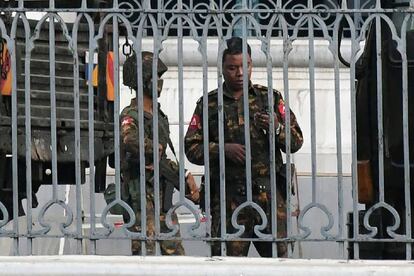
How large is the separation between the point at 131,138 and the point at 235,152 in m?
0.67

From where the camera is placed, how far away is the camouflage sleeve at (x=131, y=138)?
355 inches

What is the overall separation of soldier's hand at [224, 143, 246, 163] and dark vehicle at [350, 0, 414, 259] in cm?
64

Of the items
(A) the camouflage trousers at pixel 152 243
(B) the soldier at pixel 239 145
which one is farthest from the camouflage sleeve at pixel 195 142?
(A) the camouflage trousers at pixel 152 243

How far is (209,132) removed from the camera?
29.1 feet

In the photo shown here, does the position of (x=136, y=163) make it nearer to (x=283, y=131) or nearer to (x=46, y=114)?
(x=46, y=114)

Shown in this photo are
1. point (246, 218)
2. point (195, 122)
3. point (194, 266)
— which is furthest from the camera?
point (195, 122)

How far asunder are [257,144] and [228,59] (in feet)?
1.64

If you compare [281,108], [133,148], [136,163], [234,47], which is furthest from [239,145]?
[136,163]

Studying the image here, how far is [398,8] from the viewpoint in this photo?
27.3 feet

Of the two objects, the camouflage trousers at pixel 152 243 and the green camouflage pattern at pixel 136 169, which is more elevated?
the green camouflage pattern at pixel 136 169

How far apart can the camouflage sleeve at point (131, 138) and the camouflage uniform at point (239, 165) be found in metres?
0.32

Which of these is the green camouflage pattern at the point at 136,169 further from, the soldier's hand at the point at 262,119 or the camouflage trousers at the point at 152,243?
the soldier's hand at the point at 262,119

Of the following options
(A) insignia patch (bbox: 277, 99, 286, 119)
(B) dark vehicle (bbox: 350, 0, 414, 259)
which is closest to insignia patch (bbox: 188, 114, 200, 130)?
(A) insignia patch (bbox: 277, 99, 286, 119)

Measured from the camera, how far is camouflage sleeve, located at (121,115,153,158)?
9.02m
